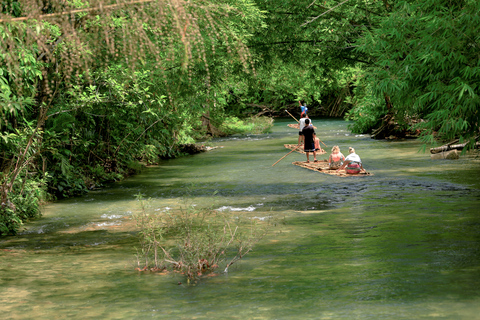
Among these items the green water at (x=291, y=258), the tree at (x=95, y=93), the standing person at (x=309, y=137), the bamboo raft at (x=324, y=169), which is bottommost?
the bamboo raft at (x=324, y=169)

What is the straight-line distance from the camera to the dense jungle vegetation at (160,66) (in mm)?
3602

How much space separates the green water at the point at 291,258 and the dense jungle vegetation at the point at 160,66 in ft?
5.65

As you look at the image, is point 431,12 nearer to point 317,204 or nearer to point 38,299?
point 317,204

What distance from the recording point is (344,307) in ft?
23.8

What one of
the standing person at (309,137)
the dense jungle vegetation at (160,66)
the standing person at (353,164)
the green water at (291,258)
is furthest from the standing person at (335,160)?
the dense jungle vegetation at (160,66)

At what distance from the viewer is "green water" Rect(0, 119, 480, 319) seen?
746 cm

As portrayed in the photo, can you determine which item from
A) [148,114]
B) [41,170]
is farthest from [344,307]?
[148,114]

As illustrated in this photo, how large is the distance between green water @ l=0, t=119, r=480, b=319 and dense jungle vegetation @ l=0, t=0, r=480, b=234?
1.72 meters

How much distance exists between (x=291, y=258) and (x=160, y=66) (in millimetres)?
6637

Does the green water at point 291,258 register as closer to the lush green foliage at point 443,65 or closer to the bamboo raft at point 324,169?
the bamboo raft at point 324,169

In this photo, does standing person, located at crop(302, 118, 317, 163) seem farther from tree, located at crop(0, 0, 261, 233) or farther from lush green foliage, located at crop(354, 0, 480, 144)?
lush green foliage, located at crop(354, 0, 480, 144)

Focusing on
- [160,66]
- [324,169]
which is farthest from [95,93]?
[160,66]

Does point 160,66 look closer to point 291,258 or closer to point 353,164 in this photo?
point 291,258

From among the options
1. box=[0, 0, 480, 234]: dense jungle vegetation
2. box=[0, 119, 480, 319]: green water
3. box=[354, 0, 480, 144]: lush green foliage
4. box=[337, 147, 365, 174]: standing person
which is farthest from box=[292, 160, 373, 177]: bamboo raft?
box=[354, 0, 480, 144]: lush green foliage
